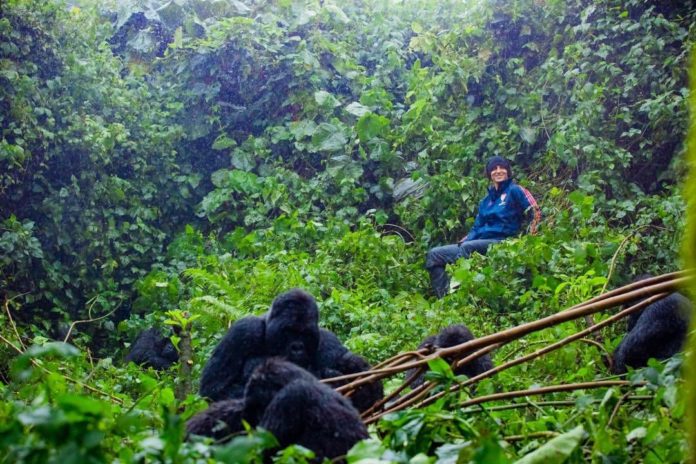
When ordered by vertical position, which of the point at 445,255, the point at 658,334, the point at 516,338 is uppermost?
the point at 516,338

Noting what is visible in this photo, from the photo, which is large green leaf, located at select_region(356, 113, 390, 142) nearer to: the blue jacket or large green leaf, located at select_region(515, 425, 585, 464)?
the blue jacket

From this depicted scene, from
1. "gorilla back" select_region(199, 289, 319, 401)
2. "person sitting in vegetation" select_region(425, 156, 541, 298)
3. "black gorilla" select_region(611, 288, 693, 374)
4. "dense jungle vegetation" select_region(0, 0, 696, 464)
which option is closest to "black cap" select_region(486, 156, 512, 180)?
"person sitting in vegetation" select_region(425, 156, 541, 298)

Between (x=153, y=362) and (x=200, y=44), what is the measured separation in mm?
5183

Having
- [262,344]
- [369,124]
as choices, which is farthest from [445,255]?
[262,344]

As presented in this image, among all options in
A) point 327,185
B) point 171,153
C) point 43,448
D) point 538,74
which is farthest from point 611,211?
point 43,448

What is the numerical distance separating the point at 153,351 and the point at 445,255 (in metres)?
2.64

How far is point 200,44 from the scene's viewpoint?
35.0ft

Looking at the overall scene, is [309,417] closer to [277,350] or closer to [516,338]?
[516,338]

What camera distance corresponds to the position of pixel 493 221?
774 centimetres

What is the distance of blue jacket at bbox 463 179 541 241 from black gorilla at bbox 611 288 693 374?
10.1 feet

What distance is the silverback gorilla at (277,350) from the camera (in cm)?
369

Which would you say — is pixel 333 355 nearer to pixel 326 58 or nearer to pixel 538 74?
pixel 538 74

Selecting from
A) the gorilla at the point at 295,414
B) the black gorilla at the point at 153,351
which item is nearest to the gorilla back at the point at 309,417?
the gorilla at the point at 295,414

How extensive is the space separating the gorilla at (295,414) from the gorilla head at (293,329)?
662 mm
